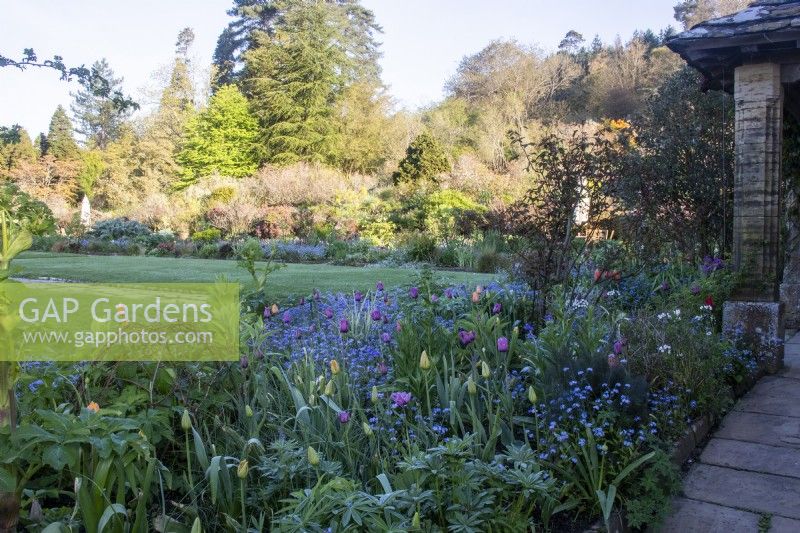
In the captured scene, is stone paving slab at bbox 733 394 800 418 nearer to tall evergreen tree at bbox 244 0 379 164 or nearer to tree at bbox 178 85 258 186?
tall evergreen tree at bbox 244 0 379 164

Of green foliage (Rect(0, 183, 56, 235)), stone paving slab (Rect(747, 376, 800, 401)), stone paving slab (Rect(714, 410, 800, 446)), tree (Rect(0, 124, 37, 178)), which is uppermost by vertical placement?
tree (Rect(0, 124, 37, 178))

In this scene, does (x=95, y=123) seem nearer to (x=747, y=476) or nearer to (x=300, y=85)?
(x=300, y=85)

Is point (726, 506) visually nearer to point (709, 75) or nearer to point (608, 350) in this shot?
point (608, 350)

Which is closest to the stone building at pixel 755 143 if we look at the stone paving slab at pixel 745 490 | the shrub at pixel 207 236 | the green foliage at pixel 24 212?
the stone paving slab at pixel 745 490

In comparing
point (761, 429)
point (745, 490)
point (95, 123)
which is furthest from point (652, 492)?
point (95, 123)

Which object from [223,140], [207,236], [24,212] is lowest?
[24,212]

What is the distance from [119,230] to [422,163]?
895cm

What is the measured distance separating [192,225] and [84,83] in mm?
15524

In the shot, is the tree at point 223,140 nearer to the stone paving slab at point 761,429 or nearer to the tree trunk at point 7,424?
the stone paving slab at point 761,429

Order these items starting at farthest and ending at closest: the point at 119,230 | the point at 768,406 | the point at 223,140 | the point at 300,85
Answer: the point at 300,85
the point at 223,140
the point at 119,230
the point at 768,406

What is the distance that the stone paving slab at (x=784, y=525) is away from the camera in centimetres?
215

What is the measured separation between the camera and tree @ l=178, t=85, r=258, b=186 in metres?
28.4

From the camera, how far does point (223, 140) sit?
94.2 ft

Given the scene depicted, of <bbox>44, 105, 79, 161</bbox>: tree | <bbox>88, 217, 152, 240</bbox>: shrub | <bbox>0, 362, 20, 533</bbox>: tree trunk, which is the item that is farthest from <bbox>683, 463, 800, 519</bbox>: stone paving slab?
<bbox>44, 105, 79, 161</bbox>: tree
